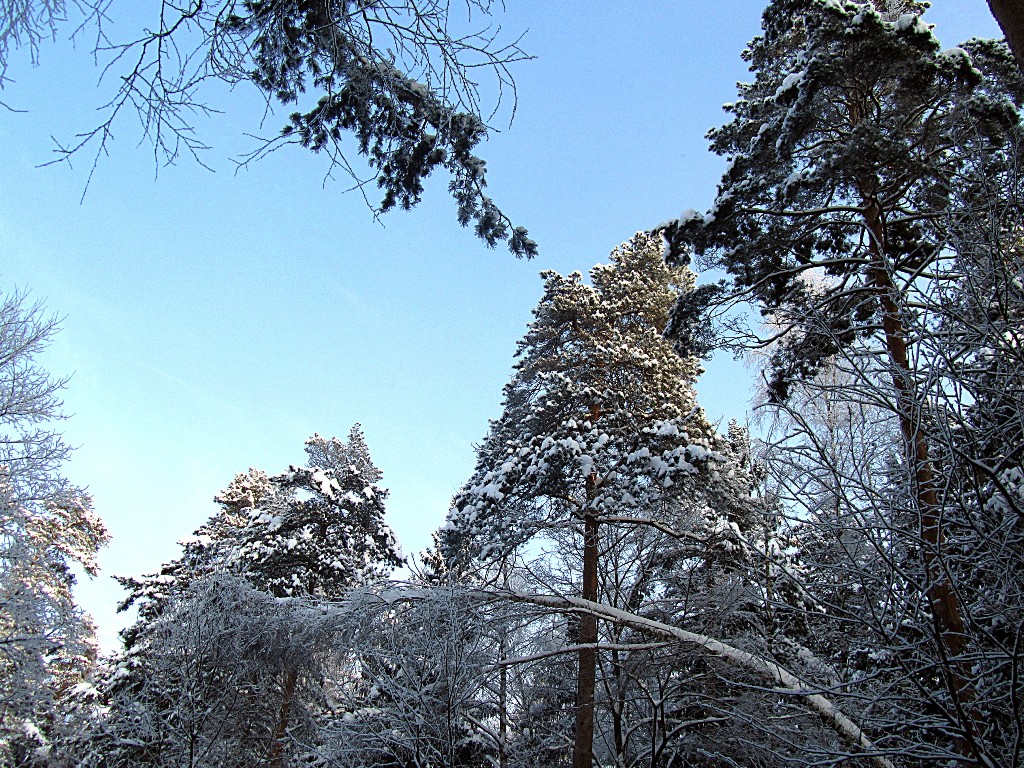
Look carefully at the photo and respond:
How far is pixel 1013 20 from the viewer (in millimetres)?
2697

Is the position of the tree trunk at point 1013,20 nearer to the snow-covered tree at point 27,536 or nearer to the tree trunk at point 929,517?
the tree trunk at point 929,517

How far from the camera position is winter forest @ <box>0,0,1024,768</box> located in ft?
10.3

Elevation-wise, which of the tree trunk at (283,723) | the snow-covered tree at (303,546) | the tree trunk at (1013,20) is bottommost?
the tree trunk at (283,723)

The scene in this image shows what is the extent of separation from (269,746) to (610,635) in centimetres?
1058

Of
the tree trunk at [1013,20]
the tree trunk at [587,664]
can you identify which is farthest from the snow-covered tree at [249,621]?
the tree trunk at [1013,20]

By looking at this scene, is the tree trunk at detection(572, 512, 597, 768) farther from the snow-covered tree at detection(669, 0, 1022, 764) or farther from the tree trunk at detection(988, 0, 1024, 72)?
the tree trunk at detection(988, 0, 1024, 72)

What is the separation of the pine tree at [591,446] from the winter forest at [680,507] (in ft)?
0.24

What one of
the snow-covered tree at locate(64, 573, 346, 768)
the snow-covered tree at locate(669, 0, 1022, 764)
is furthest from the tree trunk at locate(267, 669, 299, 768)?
the snow-covered tree at locate(669, 0, 1022, 764)

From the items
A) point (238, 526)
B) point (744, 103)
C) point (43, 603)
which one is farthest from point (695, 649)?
point (238, 526)

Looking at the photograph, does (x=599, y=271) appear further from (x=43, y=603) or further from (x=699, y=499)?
(x=43, y=603)

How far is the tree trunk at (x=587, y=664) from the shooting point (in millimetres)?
10008

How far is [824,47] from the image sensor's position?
6996 mm

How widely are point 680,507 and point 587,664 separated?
3.31 m

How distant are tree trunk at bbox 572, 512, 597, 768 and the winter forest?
5 cm
